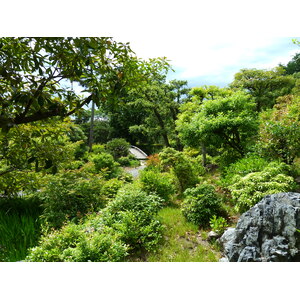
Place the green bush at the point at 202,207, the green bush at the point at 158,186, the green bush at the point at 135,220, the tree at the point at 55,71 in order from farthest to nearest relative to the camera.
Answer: the green bush at the point at 158,186, the green bush at the point at 202,207, the green bush at the point at 135,220, the tree at the point at 55,71

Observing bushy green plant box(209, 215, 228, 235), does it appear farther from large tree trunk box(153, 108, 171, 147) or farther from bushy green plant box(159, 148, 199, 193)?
large tree trunk box(153, 108, 171, 147)

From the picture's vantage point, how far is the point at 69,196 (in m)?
3.53

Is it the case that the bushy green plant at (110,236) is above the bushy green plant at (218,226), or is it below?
above

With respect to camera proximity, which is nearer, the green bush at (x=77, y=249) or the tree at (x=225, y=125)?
the green bush at (x=77, y=249)

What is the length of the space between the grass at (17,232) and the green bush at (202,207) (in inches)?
79.0

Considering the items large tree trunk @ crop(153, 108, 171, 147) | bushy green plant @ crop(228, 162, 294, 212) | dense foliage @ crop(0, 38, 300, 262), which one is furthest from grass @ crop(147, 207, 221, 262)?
large tree trunk @ crop(153, 108, 171, 147)

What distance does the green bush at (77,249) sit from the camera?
2.01 metres

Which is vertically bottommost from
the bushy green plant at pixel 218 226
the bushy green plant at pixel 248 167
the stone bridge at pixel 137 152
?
the bushy green plant at pixel 218 226

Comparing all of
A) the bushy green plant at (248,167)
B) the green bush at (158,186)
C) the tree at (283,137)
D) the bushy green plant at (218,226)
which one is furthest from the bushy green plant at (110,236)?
the tree at (283,137)

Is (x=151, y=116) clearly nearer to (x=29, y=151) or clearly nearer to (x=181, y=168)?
(x=181, y=168)

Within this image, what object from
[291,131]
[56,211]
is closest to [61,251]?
[56,211]

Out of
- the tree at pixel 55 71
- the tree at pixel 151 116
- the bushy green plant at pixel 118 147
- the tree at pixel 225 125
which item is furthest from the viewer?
the bushy green plant at pixel 118 147

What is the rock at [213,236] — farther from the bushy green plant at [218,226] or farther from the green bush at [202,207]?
the green bush at [202,207]

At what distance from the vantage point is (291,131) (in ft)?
12.4
